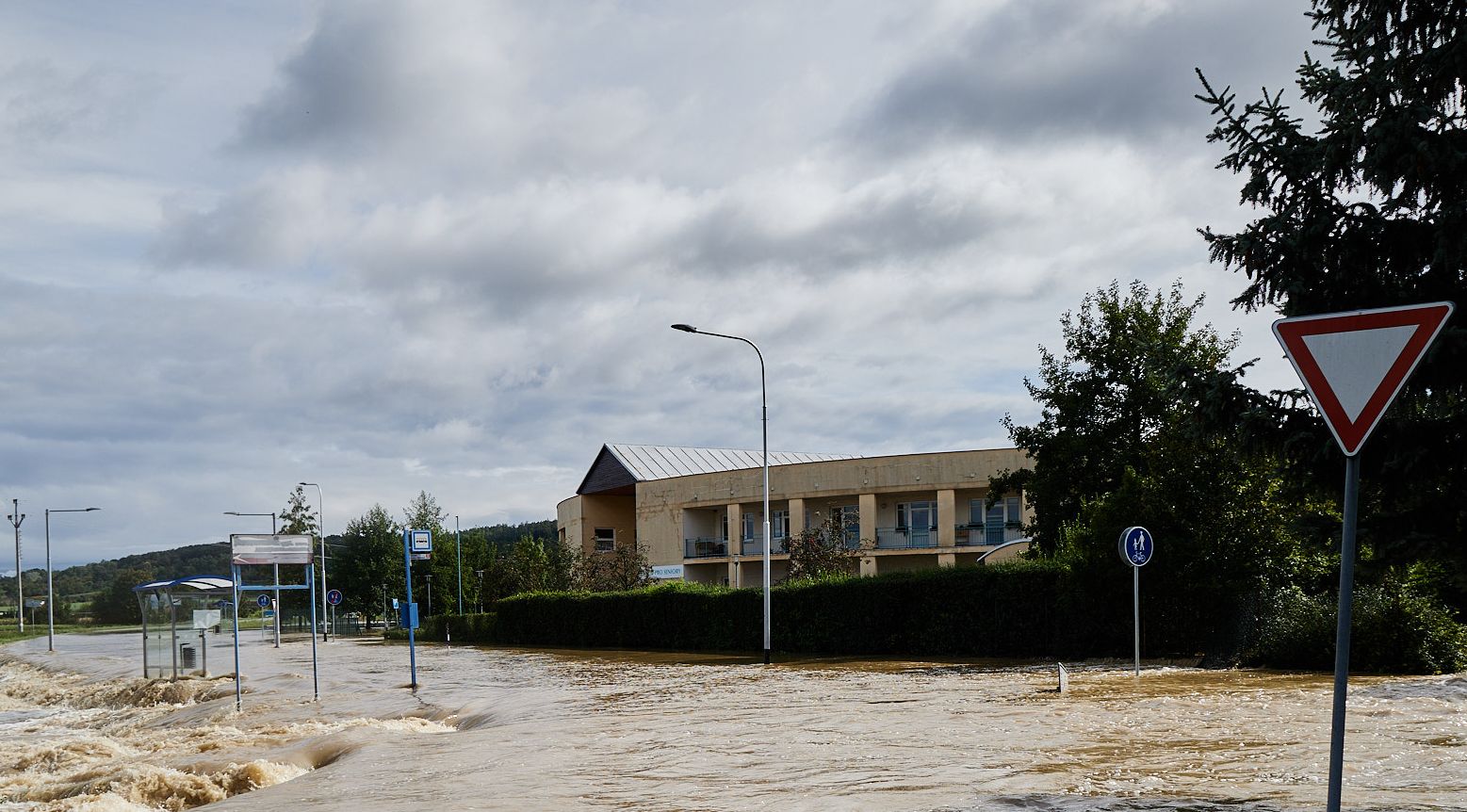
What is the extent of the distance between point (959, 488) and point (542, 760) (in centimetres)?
4625

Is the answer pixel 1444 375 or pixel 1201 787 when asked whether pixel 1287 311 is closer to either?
pixel 1444 375

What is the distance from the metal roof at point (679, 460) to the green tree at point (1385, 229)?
60232 mm

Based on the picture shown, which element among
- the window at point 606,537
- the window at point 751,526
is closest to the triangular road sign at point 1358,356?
the window at point 751,526

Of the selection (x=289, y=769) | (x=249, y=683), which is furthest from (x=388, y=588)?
(x=289, y=769)

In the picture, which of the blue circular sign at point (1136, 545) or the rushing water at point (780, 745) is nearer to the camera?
the rushing water at point (780, 745)

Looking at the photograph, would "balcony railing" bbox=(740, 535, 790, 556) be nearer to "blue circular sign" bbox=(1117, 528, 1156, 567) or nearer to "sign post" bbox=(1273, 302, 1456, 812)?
"blue circular sign" bbox=(1117, 528, 1156, 567)

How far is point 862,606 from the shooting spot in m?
36.8

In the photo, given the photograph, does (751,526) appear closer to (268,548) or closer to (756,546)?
(756,546)

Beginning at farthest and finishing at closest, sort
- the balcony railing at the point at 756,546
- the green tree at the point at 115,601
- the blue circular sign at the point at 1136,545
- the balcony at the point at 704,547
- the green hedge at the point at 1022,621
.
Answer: the green tree at the point at 115,601, the balcony at the point at 704,547, the balcony railing at the point at 756,546, the blue circular sign at the point at 1136,545, the green hedge at the point at 1022,621

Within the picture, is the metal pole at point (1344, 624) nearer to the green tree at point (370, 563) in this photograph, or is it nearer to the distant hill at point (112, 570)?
the green tree at point (370, 563)

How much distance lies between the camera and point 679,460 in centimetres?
7894

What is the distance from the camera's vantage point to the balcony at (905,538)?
59.5m

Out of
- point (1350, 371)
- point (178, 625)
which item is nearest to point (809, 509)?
point (178, 625)

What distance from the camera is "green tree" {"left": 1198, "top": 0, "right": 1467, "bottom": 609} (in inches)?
388
